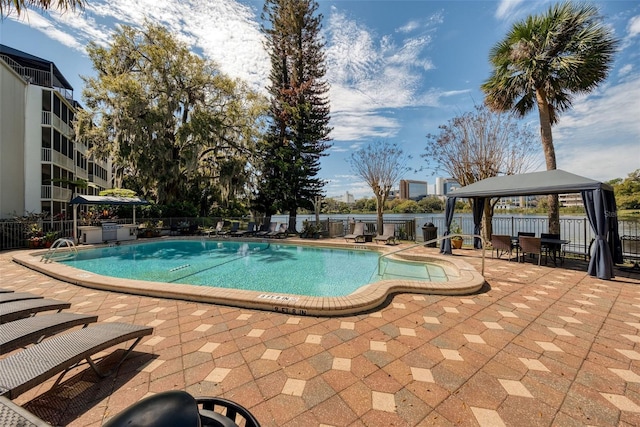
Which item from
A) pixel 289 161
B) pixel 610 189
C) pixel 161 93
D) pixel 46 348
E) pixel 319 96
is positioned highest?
pixel 319 96

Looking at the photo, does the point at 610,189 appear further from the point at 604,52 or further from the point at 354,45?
the point at 354,45

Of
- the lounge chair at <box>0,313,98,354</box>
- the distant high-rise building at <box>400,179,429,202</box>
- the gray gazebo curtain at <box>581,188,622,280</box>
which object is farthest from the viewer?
the distant high-rise building at <box>400,179,429,202</box>

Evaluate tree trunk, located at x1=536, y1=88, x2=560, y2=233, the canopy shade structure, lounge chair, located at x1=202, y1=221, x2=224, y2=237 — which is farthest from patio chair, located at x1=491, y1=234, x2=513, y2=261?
the canopy shade structure

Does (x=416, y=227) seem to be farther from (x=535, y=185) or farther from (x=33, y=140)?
(x=33, y=140)

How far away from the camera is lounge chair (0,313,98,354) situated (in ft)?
6.44

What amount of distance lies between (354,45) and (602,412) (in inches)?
497

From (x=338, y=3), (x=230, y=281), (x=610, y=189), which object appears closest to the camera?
(x=610, y=189)

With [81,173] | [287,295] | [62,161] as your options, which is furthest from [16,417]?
[81,173]

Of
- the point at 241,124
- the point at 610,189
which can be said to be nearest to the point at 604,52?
the point at 610,189

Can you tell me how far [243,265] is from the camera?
7980 mm

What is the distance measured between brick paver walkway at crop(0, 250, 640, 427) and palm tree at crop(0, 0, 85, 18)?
13.9ft

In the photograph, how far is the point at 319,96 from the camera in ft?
53.2

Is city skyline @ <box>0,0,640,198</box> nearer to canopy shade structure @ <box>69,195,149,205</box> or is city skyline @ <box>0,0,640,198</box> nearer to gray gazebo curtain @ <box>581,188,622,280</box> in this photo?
gray gazebo curtain @ <box>581,188,622,280</box>

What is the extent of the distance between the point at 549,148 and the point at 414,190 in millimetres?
10903
